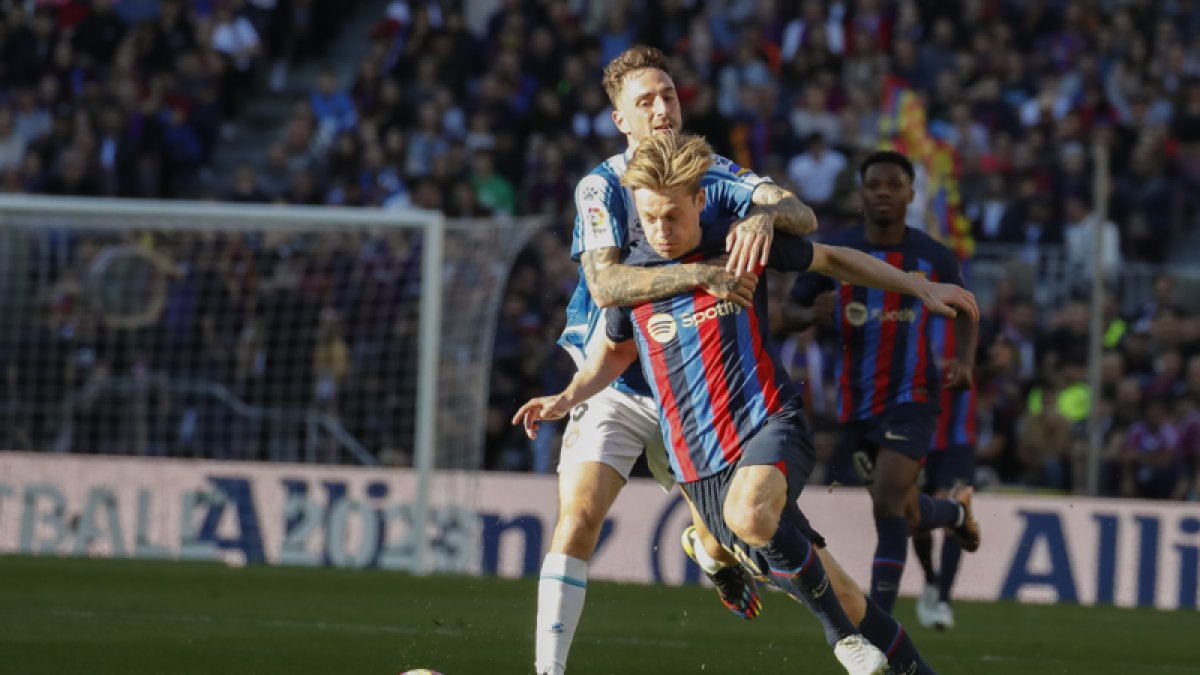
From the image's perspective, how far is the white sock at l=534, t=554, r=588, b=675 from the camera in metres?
6.27

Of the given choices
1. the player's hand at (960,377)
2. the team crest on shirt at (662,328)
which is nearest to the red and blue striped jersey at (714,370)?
the team crest on shirt at (662,328)

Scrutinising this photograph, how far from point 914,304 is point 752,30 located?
423 inches

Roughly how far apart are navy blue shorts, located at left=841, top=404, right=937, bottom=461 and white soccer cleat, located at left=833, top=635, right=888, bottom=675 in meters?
3.19

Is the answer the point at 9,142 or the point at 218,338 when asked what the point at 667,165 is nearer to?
the point at 218,338

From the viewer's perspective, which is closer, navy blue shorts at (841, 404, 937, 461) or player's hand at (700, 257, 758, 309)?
player's hand at (700, 257, 758, 309)

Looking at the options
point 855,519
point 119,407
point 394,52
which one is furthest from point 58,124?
point 855,519

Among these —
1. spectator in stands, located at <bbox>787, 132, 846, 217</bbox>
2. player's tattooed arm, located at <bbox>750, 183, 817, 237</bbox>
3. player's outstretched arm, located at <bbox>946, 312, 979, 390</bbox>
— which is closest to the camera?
player's tattooed arm, located at <bbox>750, 183, 817, 237</bbox>

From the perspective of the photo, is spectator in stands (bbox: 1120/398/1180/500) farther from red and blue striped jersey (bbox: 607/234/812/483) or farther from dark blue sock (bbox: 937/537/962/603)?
red and blue striped jersey (bbox: 607/234/812/483)

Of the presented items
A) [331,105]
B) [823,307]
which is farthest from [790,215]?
[331,105]

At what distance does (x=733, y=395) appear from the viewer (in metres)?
6.09

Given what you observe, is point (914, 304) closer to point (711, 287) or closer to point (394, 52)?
Result: point (711, 287)

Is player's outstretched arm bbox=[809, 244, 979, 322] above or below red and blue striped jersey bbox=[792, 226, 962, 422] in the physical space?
above

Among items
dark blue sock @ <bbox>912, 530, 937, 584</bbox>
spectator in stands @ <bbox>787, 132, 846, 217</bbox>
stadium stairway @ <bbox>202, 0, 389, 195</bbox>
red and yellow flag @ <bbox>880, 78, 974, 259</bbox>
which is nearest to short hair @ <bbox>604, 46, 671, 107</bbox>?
dark blue sock @ <bbox>912, 530, 937, 584</bbox>

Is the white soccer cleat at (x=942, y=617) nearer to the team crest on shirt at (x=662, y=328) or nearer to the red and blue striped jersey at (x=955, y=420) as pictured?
the red and blue striped jersey at (x=955, y=420)
